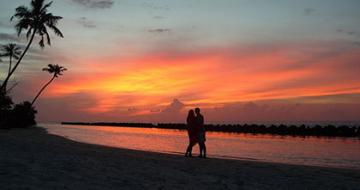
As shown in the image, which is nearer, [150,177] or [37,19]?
[150,177]

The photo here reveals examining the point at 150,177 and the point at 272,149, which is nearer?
the point at 150,177

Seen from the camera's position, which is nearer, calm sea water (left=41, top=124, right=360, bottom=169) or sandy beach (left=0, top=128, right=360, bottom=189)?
sandy beach (left=0, top=128, right=360, bottom=189)

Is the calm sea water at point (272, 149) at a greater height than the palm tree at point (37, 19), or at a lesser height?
lesser

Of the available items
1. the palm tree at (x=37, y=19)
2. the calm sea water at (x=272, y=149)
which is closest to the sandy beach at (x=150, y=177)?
the calm sea water at (x=272, y=149)

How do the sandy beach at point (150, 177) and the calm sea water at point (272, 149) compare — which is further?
the calm sea water at point (272, 149)

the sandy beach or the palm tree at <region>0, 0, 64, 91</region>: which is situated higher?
the palm tree at <region>0, 0, 64, 91</region>

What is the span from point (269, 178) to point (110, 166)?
4774 millimetres

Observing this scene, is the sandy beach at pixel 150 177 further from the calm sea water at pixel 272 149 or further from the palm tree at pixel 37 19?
the palm tree at pixel 37 19

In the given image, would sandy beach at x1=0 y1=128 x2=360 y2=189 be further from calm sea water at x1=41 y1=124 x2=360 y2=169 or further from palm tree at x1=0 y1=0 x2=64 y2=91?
palm tree at x1=0 y1=0 x2=64 y2=91

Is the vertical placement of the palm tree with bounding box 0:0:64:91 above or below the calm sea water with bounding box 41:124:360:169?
above

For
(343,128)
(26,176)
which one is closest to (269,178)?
(26,176)

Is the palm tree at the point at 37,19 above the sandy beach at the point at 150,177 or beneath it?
above

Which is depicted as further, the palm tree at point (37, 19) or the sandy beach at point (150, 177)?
the palm tree at point (37, 19)

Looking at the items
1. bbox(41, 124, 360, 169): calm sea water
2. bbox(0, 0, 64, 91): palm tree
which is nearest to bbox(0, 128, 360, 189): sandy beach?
bbox(41, 124, 360, 169): calm sea water
